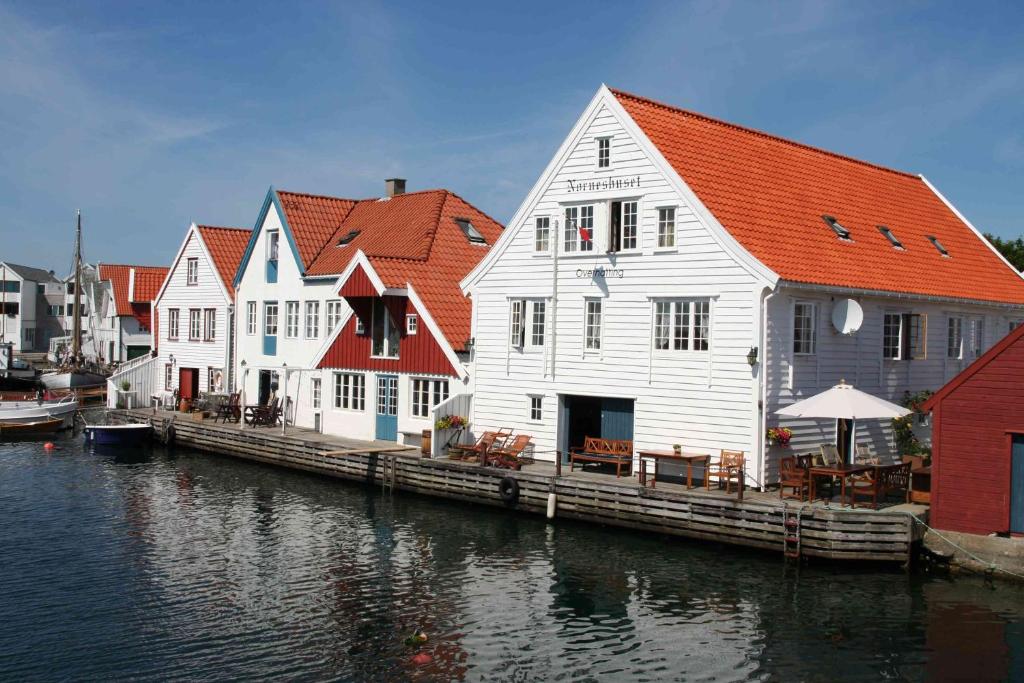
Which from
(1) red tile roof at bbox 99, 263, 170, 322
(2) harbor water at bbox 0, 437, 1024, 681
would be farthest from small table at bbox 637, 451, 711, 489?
(1) red tile roof at bbox 99, 263, 170, 322

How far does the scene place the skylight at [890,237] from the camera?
32906 millimetres

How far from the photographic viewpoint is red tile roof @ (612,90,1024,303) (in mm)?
27984

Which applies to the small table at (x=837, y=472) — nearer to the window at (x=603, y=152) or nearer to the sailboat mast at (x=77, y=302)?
the window at (x=603, y=152)

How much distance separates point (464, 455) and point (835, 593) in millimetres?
13600

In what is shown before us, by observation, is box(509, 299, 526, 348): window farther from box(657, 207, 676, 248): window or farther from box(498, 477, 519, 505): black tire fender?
box(657, 207, 676, 248): window

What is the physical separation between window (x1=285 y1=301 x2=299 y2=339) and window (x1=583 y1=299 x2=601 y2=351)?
18327 millimetres

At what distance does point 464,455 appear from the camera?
31.7 metres

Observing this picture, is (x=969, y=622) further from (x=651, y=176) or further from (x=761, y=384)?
(x=651, y=176)

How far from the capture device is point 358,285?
36062 mm

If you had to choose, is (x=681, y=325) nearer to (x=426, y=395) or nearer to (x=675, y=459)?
(x=675, y=459)

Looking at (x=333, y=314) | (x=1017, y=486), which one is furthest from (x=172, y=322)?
(x=1017, y=486)

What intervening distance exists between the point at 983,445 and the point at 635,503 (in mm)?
8370

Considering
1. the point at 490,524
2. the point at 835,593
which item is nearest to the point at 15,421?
the point at 490,524

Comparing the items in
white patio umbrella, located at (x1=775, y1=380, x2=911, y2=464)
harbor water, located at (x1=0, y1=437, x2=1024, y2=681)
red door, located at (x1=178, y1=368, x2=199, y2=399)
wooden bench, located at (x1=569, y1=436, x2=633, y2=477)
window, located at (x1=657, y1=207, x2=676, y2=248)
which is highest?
window, located at (x1=657, y1=207, x2=676, y2=248)
